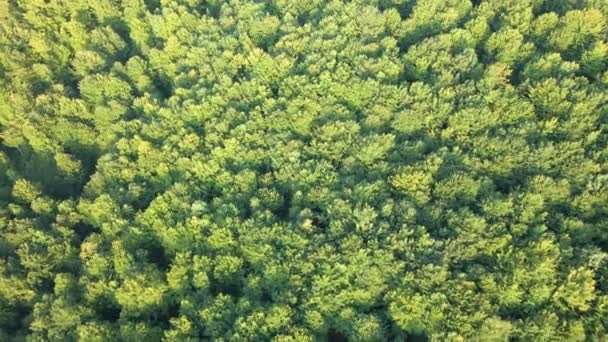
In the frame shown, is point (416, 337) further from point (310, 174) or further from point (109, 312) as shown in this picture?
point (109, 312)

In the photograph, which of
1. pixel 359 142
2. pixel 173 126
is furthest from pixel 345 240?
pixel 173 126

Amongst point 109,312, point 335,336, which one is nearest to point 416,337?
point 335,336

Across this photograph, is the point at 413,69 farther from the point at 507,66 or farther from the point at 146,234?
the point at 146,234

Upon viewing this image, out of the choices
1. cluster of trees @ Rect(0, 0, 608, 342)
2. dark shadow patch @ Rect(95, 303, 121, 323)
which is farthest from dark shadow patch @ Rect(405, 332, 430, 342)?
dark shadow patch @ Rect(95, 303, 121, 323)

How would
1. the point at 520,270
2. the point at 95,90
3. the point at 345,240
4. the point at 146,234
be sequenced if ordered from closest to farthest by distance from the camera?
the point at 520,270 < the point at 345,240 < the point at 146,234 < the point at 95,90

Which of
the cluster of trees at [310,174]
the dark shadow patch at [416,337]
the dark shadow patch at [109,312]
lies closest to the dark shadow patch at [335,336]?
the cluster of trees at [310,174]

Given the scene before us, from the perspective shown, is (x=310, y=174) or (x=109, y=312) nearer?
(x=109, y=312)

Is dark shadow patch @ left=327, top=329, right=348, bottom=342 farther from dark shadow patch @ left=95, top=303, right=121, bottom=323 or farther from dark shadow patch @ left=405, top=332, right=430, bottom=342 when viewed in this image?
dark shadow patch @ left=95, top=303, right=121, bottom=323

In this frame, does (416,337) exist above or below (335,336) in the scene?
above
